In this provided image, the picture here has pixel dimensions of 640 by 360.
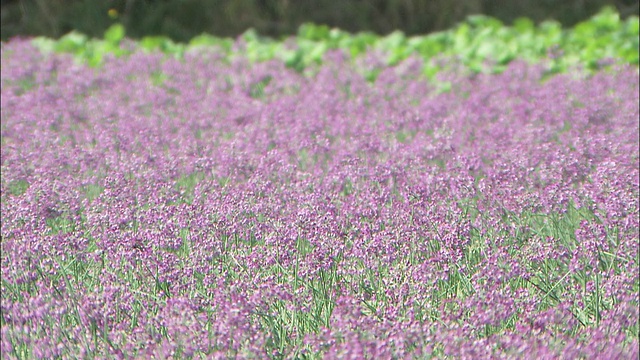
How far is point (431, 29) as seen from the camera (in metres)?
10.3

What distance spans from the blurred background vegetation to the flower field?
4464 millimetres

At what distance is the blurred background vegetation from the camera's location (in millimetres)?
10219

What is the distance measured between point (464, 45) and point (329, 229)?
5345mm

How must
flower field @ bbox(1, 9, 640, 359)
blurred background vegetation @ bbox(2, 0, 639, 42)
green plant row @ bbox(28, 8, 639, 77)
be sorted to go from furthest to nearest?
1. blurred background vegetation @ bbox(2, 0, 639, 42)
2. green plant row @ bbox(28, 8, 639, 77)
3. flower field @ bbox(1, 9, 640, 359)

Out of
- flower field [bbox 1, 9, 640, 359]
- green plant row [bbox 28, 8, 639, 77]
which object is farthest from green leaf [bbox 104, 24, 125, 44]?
flower field [bbox 1, 9, 640, 359]

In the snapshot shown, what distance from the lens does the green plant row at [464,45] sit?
7.09 meters

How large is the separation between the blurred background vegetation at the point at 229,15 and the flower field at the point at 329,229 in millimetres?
4464

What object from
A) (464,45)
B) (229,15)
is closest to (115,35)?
(229,15)

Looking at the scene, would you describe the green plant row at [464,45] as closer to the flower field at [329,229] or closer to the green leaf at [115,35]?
the green leaf at [115,35]

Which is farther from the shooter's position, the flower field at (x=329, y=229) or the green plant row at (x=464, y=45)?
the green plant row at (x=464, y=45)

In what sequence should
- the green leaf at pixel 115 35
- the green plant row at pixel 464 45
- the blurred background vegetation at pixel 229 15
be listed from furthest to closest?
the blurred background vegetation at pixel 229 15, the green leaf at pixel 115 35, the green plant row at pixel 464 45

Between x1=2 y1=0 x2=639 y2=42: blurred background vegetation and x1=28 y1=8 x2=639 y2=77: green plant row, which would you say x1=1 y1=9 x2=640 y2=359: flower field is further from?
x1=2 y1=0 x2=639 y2=42: blurred background vegetation

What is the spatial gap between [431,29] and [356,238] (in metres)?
7.51

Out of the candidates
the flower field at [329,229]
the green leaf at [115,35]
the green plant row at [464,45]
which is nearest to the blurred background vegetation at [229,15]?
the green plant row at [464,45]
